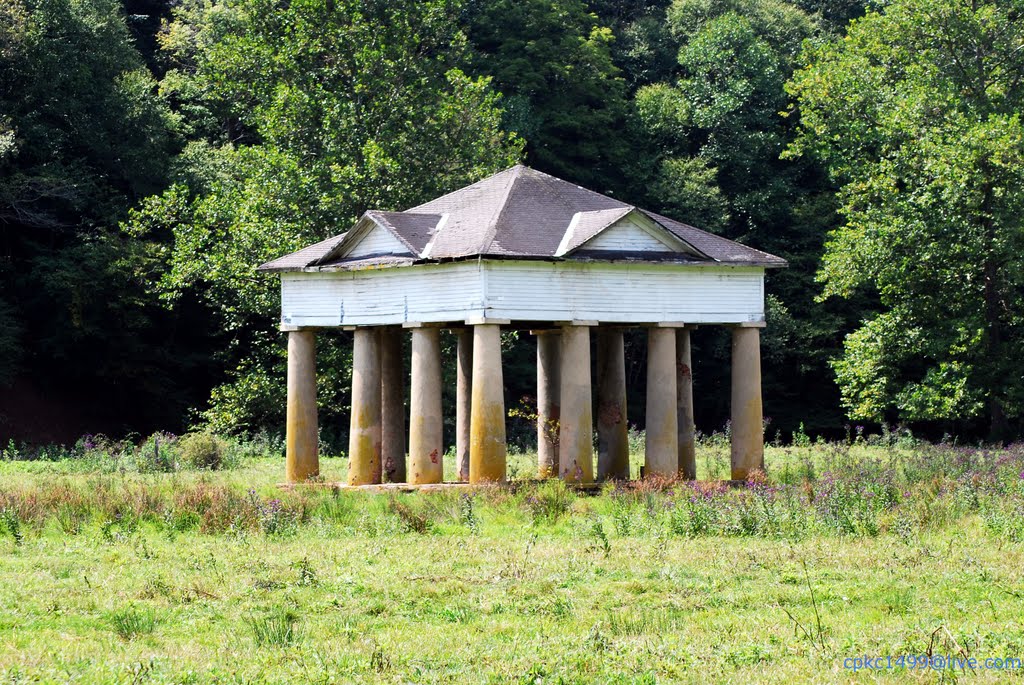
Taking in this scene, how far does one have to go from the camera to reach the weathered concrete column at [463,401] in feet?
120

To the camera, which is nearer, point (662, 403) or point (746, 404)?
point (662, 403)

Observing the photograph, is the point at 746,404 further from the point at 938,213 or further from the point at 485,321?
the point at 938,213

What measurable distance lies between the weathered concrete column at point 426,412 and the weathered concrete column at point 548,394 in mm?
4918

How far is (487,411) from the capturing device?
30.8 m

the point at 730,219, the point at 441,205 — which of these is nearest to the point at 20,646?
the point at 441,205

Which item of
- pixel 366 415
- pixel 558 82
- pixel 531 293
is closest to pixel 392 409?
pixel 366 415

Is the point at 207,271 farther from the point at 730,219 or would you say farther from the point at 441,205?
the point at 730,219

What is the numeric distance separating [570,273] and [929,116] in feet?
80.9

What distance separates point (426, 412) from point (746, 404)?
738 cm

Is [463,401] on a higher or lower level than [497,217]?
lower

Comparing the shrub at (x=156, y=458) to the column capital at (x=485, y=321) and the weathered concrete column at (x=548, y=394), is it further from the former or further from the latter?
the column capital at (x=485, y=321)

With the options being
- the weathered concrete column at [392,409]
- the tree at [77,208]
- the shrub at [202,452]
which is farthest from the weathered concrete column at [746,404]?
the tree at [77,208]

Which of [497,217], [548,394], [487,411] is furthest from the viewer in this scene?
[548,394]

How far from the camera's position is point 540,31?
7012 cm
